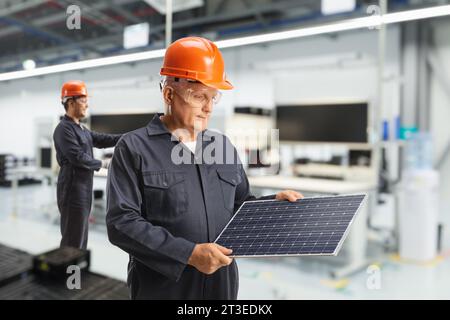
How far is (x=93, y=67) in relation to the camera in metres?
1.34

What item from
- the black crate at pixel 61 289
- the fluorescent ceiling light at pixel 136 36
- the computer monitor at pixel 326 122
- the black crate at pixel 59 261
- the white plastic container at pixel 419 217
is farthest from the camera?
the white plastic container at pixel 419 217

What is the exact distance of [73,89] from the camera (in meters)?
1.25

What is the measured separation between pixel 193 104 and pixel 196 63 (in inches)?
4.2

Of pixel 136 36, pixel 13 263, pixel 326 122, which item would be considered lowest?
pixel 13 263

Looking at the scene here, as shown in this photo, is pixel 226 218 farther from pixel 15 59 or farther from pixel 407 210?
pixel 407 210

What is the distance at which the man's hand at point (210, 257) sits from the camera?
0.94 metres

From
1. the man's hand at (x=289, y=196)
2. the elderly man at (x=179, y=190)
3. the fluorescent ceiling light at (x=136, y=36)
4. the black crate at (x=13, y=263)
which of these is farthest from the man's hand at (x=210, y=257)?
the black crate at (x=13, y=263)

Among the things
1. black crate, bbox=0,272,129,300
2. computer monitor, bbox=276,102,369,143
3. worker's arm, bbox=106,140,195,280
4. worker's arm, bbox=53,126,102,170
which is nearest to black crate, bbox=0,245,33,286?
black crate, bbox=0,272,129,300

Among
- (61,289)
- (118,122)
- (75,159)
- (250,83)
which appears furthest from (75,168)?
(250,83)

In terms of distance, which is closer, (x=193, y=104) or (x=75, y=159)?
(x=193, y=104)

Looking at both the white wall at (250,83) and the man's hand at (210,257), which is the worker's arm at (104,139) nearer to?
the white wall at (250,83)

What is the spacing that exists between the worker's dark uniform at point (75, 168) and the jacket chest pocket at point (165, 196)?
0.88ft

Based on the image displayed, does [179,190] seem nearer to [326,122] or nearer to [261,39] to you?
[261,39]
